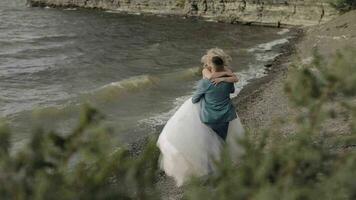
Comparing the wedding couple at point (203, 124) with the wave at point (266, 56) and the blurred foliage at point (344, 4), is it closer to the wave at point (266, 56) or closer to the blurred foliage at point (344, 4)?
the wave at point (266, 56)

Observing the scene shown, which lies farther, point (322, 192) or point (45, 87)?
point (45, 87)

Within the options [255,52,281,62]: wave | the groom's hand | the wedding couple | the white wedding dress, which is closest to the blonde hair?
the wedding couple

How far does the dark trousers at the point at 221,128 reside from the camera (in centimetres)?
860

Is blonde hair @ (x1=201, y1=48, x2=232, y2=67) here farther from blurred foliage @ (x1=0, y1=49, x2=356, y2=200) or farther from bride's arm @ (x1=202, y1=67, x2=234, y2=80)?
blurred foliage @ (x1=0, y1=49, x2=356, y2=200)

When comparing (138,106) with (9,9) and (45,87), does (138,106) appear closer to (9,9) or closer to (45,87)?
(45,87)

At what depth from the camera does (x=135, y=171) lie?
10.7 feet

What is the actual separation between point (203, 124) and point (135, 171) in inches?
215

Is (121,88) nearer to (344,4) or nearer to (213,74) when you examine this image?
(213,74)

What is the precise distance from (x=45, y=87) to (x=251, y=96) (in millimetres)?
7945

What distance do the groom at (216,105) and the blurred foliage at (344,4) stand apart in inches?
1102

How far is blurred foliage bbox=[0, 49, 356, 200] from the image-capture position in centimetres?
301

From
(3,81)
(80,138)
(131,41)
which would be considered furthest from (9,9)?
Answer: (80,138)

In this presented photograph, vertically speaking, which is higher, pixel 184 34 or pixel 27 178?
pixel 27 178

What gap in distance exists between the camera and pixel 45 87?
2191 centimetres
